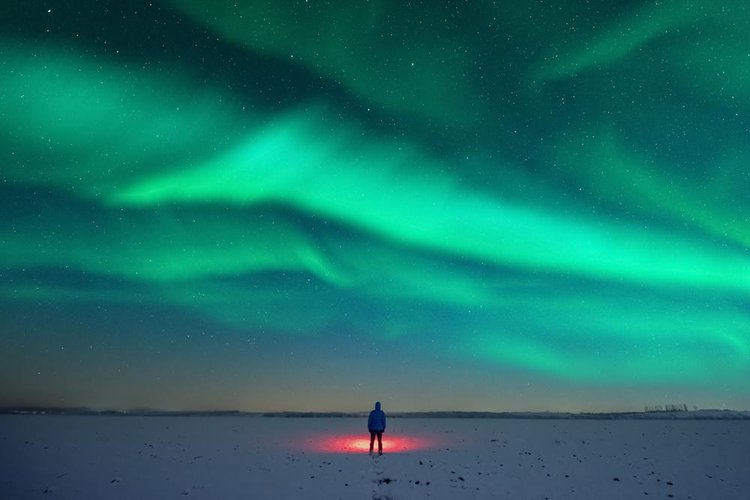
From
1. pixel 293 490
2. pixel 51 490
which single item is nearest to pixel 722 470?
pixel 293 490

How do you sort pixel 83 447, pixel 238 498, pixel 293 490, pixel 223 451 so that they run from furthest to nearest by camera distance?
pixel 83 447
pixel 223 451
pixel 293 490
pixel 238 498

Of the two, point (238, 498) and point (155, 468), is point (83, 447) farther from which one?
point (238, 498)

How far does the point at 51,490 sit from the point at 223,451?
1230cm

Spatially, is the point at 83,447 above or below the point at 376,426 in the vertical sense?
below

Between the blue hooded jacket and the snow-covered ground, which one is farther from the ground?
the blue hooded jacket

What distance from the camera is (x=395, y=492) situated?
525 inches

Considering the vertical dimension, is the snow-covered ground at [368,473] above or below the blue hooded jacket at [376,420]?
below

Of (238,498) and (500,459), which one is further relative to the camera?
(500,459)

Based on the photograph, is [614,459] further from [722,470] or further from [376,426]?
[376,426]

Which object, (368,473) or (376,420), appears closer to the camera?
(368,473)

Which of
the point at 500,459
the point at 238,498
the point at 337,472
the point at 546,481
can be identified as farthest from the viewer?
the point at 500,459

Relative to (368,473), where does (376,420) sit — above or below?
above

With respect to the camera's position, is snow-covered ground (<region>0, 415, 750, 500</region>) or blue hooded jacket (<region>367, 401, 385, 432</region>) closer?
snow-covered ground (<region>0, 415, 750, 500</region>)

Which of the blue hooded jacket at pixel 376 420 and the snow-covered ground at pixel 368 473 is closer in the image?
the snow-covered ground at pixel 368 473
